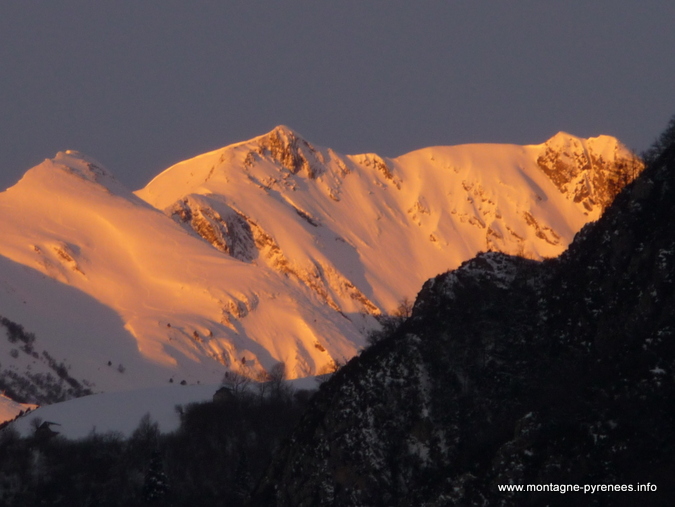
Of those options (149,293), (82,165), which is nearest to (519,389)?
(149,293)

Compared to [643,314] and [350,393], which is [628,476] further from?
[350,393]

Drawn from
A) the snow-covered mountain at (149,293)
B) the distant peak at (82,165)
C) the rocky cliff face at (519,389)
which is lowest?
the rocky cliff face at (519,389)

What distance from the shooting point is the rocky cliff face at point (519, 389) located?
30375mm

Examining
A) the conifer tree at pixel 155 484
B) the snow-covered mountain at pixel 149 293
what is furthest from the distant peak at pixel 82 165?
the conifer tree at pixel 155 484

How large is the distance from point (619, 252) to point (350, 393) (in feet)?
43.1

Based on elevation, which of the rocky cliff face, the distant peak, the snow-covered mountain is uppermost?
the distant peak

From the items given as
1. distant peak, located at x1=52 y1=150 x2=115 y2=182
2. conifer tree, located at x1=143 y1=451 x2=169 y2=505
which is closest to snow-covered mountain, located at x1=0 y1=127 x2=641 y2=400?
distant peak, located at x1=52 y1=150 x2=115 y2=182

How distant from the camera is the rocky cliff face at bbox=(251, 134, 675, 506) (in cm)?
3038

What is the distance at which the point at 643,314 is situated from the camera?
34.2 m

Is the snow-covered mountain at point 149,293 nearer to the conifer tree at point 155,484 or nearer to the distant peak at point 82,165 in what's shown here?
the distant peak at point 82,165

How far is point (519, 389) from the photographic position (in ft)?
134

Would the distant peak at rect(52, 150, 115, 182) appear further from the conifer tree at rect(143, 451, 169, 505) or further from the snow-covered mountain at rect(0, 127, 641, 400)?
the conifer tree at rect(143, 451, 169, 505)

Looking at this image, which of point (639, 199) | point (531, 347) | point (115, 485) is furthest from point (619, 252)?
point (115, 485)

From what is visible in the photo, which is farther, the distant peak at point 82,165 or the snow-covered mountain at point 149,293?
the distant peak at point 82,165
